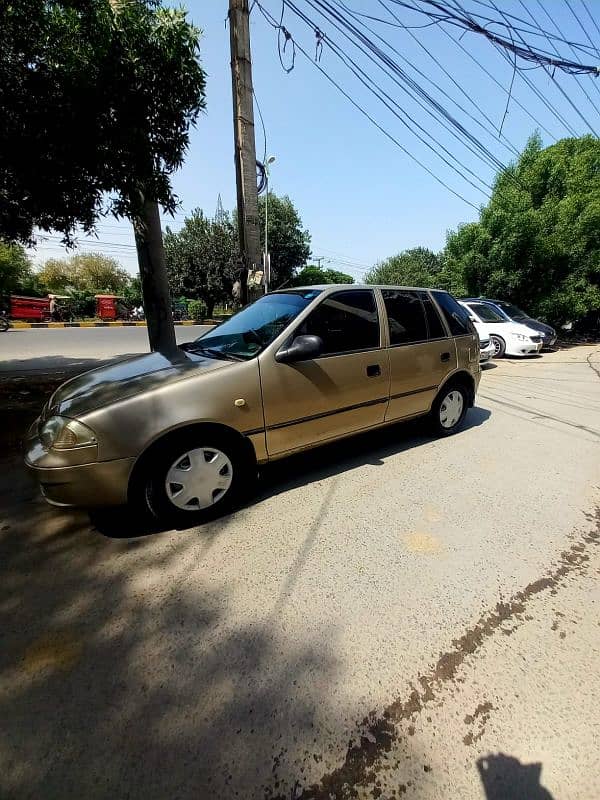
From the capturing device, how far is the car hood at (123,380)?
2.49 meters

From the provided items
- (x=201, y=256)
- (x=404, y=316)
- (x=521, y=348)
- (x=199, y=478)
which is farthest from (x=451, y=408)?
(x=201, y=256)

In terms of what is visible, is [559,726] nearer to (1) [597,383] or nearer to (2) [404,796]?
(2) [404,796]

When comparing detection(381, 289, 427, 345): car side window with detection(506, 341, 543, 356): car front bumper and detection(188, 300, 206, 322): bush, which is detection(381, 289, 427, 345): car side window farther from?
detection(188, 300, 206, 322): bush

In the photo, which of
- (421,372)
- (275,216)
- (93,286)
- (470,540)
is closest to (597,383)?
(421,372)

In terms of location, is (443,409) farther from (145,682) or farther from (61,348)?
(61,348)

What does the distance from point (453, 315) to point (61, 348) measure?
12.2 metres

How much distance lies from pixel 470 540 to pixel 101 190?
185 inches

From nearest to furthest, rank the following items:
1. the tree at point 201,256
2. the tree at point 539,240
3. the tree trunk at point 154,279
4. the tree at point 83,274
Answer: the tree trunk at point 154,279, the tree at point 539,240, the tree at point 201,256, the tree at point 83,274

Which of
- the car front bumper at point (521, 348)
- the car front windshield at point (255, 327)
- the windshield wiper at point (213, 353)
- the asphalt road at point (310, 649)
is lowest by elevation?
the asphalt road at point (310, 649)

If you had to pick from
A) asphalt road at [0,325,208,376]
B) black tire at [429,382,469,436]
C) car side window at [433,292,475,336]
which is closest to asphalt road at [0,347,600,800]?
black tire at [429,382,469,436]

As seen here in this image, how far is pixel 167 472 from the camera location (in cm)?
253

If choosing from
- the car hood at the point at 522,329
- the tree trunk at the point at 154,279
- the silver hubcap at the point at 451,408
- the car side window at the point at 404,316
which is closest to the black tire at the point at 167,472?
the car side window at the point at 404,316

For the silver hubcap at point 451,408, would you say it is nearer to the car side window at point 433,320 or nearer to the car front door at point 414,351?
the car front door at point 414,351

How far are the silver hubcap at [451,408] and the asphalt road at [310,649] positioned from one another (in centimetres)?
132
